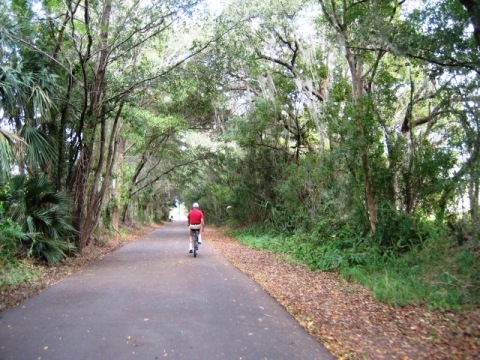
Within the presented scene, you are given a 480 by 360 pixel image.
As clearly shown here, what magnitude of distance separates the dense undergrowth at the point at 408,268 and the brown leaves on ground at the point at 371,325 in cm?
36

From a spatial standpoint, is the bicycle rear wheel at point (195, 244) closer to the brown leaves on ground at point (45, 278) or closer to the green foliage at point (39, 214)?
the brown leaves on ground at point (45, 278)

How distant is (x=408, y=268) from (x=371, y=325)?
3801 millimetres

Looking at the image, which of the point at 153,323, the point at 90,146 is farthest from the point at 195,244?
the point at 153,323

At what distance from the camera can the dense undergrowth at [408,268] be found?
7207 mm

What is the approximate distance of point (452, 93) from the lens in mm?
10039

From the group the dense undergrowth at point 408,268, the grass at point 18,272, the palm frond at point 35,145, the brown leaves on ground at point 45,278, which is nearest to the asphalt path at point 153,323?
the brown leaves on ground at point 45,278

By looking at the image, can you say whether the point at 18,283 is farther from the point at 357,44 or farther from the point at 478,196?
the point at 357,44

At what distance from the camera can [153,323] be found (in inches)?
236

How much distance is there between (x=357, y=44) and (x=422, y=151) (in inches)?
142

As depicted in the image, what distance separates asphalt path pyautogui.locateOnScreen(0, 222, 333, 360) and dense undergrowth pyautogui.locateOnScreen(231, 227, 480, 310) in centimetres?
242

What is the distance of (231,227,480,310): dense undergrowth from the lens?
721 centimetres

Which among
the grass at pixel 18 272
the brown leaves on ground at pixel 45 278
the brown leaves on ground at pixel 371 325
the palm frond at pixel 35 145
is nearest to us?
the brown leaves on ground at pixel 371 325

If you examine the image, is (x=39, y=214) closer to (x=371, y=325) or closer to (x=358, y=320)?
(x=358, y=320)

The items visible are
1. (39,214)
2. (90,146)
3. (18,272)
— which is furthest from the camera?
(90,146)
